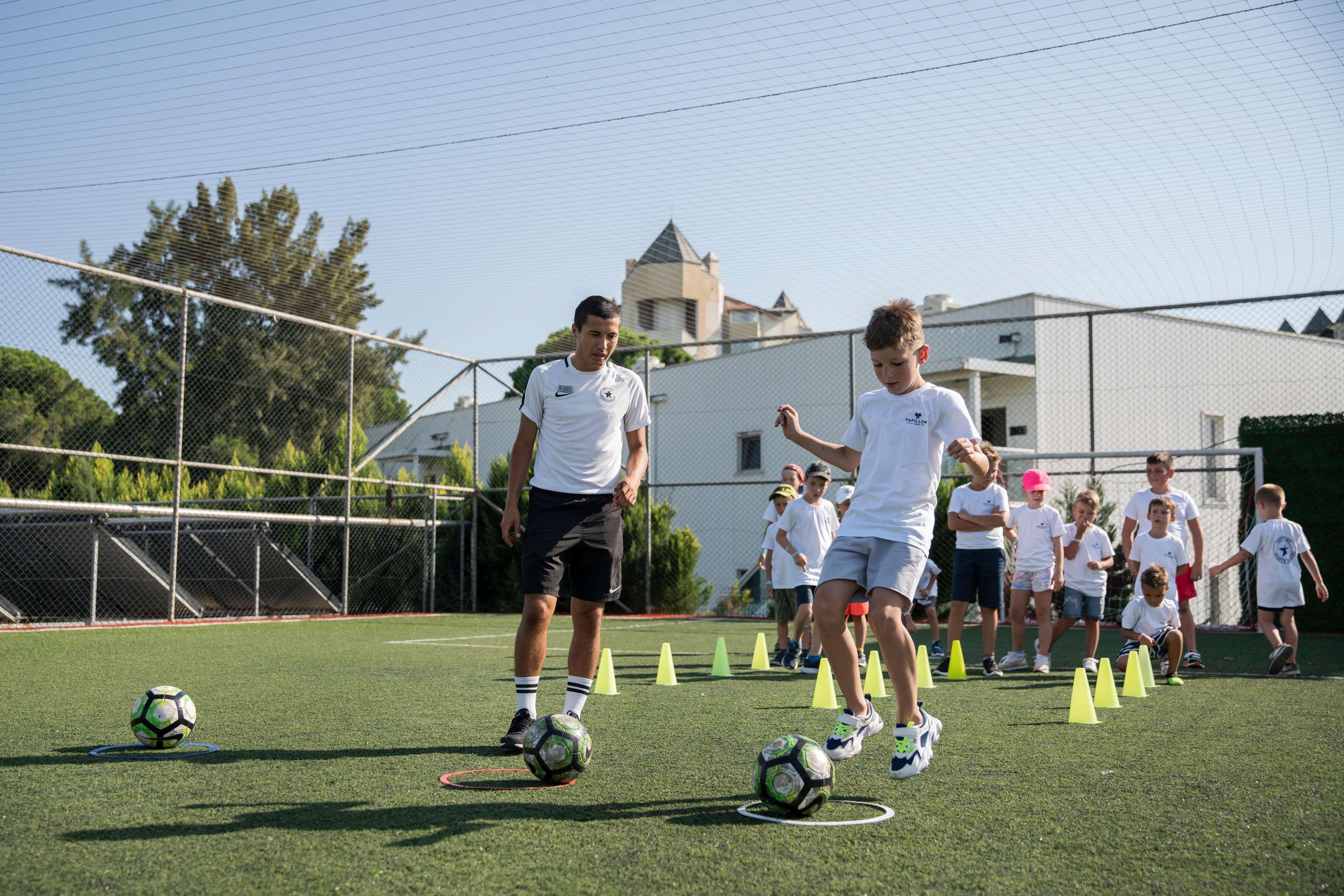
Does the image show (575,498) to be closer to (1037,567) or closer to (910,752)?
(910,752)

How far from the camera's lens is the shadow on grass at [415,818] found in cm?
317

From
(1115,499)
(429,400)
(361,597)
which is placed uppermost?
(429,400)

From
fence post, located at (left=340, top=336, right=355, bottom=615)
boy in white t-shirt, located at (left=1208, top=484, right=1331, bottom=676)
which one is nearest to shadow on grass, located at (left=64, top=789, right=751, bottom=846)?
boy in white t-shirt, located at (left=1208, top=484, right=1331, bottom=676)

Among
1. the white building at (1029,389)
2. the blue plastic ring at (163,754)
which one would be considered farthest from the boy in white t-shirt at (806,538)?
the white building at (1029,389)

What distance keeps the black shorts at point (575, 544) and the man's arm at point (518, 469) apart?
2.6 inches

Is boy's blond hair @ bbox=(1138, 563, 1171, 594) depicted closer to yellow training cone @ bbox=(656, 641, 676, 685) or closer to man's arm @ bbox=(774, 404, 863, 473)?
yellow training cone @ bbox=(656, 641, 676, 685)

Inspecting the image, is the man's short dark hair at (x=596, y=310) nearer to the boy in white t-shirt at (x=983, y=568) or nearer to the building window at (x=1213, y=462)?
the boy in white t-shirt at (x=983, y=568)

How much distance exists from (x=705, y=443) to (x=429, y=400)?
46.0ft

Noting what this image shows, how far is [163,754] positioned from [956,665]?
5.62m

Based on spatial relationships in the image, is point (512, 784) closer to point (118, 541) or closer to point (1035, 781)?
point (1035, 781)

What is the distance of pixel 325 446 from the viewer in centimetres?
2284

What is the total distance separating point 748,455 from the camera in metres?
31.2

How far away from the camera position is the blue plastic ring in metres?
4.36

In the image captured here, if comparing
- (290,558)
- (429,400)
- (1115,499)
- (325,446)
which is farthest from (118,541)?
(1115,499)
